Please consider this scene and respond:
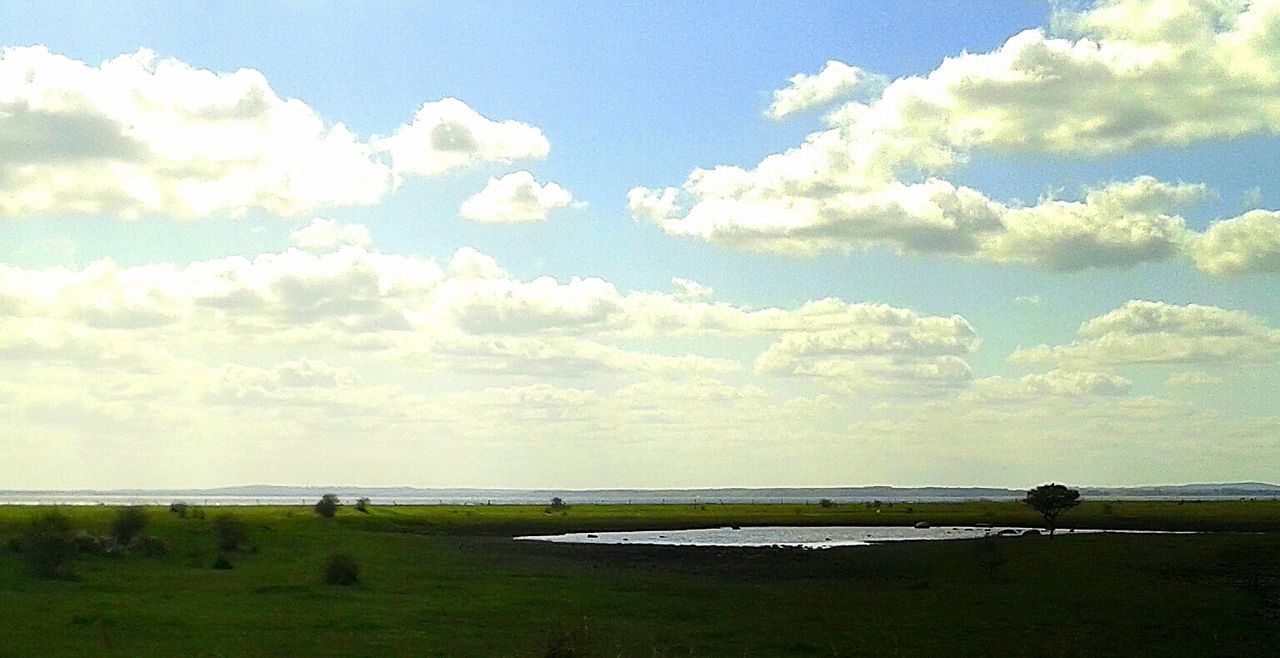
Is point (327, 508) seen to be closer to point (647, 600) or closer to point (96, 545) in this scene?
point (96, 545)

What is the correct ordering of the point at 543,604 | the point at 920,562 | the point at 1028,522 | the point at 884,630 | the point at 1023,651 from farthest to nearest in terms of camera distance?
the point at 1028,522 < the point at 920,562 < the point at 543,604 < the point at 884,630 < the point at 1023,651

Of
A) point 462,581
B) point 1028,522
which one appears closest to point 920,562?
point 462,581

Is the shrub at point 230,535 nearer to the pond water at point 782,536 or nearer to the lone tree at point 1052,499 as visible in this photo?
the pond water at point 782,536

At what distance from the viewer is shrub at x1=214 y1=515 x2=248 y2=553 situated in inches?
2771

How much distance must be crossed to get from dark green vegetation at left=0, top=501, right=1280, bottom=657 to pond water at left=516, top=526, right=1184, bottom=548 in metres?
16.2

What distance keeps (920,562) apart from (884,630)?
3203 cm

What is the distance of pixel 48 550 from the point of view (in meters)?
53.4

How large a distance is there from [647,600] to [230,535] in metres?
35.6

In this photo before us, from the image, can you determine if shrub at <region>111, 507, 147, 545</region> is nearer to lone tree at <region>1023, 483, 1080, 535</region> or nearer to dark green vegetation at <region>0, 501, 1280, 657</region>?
dark green vegetation at <region>0, 501, 1280, 657</region>

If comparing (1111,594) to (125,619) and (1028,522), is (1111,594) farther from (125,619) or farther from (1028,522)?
(1028,522)

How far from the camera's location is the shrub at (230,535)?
2771 inches

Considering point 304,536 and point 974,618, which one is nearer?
point 974,618

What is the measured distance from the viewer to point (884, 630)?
37.8 m

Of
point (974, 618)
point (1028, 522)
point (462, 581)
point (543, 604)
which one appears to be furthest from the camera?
point (1028, 522)
